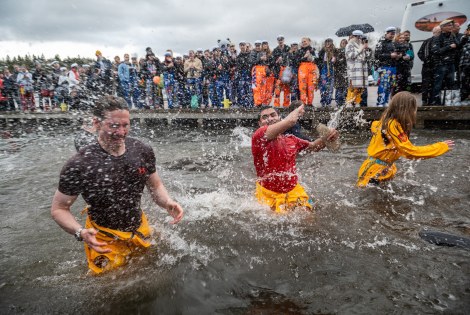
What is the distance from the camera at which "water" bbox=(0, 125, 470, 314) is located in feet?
8.12

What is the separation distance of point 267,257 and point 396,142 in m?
2.17

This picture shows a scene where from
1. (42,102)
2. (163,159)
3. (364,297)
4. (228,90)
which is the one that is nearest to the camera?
(364,297)

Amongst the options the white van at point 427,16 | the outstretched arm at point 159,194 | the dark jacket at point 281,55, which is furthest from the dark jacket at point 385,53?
the outstretched arm at point 159,194

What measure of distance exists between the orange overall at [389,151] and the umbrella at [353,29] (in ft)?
42.7

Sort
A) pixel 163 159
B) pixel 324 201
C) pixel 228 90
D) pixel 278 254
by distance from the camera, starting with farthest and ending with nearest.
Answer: pixel 228 90 → pixel 163 159 → pixel 324 201 → pixel 278 254

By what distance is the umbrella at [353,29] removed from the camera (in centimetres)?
1520

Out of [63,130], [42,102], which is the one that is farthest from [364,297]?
[42,102]

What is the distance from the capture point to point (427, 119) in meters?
8.92

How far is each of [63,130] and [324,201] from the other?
13558 mm

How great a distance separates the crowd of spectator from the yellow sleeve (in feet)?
18.0

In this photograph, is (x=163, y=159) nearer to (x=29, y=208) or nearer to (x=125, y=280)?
(x=29, y=208)

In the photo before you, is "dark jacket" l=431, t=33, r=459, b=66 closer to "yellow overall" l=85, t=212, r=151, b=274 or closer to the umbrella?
the umbrella

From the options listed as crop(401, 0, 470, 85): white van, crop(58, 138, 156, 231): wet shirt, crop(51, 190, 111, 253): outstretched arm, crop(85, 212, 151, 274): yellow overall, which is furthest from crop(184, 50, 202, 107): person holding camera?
crop(51, 190, 111, 253): outstretched arm

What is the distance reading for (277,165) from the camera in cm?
345
